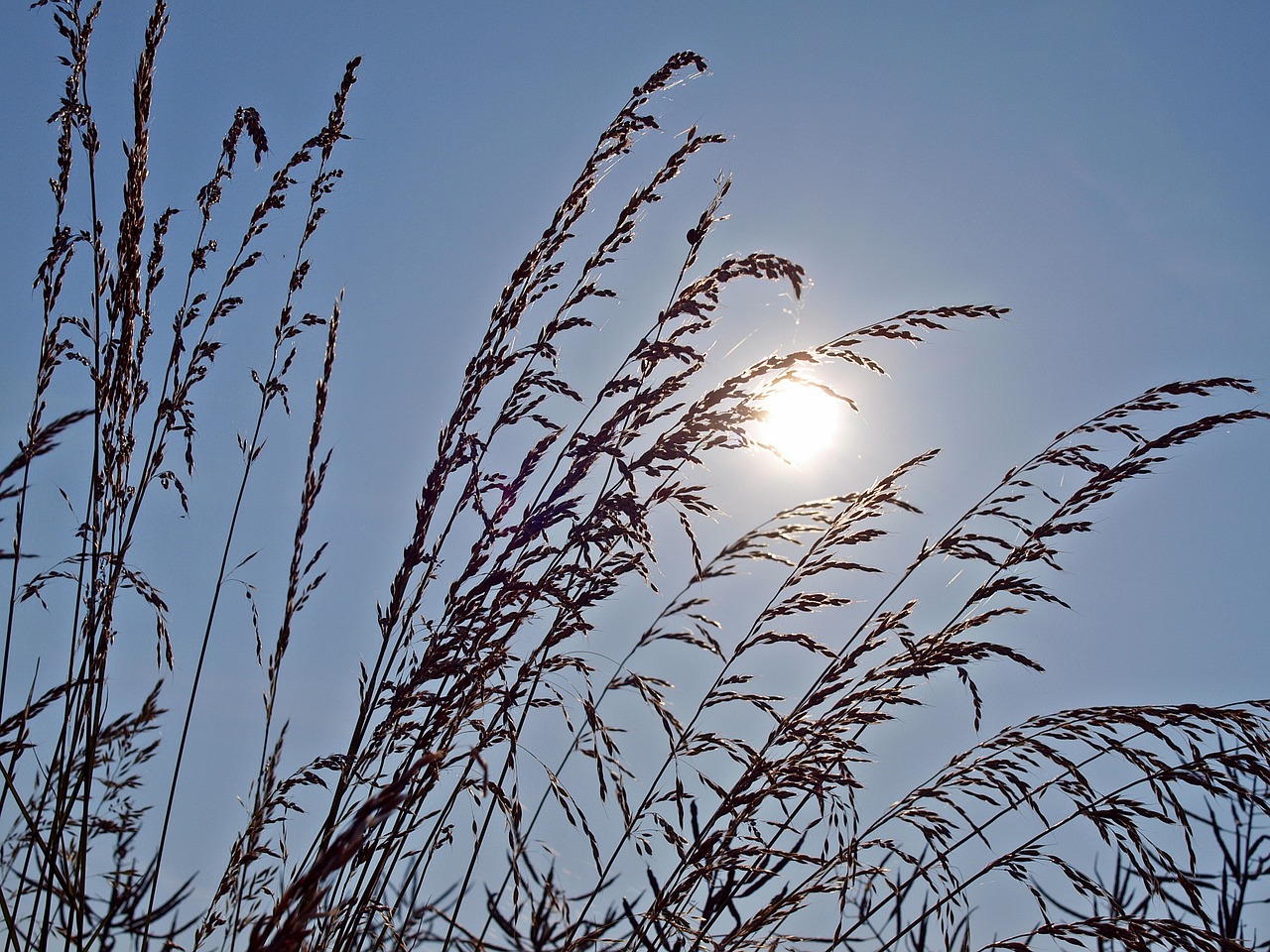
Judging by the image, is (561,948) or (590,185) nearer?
(561,948)

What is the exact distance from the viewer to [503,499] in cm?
226

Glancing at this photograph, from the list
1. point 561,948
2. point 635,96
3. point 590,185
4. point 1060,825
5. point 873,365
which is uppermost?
point 635,96

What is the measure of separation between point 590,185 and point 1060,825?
1819 mm

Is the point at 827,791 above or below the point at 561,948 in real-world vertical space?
above

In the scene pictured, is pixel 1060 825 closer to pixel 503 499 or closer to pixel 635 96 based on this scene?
pixel 503 499

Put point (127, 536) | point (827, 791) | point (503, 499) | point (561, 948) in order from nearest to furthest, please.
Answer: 1. point (561, 948)
2. point (827, 791)
3. point (503, 499)
4. point (127, 536)

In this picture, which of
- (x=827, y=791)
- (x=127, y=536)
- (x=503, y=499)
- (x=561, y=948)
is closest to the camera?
(x=561, y=948)

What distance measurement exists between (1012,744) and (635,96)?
70.2 inches

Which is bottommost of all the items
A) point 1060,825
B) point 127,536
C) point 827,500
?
point 1060,825

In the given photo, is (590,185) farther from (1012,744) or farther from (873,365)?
(1012,744)

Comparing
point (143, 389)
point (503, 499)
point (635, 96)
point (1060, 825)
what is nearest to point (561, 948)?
point (503, 499)

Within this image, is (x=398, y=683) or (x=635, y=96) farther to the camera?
(x=635, y=96)

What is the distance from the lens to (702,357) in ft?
7.50

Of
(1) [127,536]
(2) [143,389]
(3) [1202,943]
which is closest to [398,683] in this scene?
(1) [127,536]
